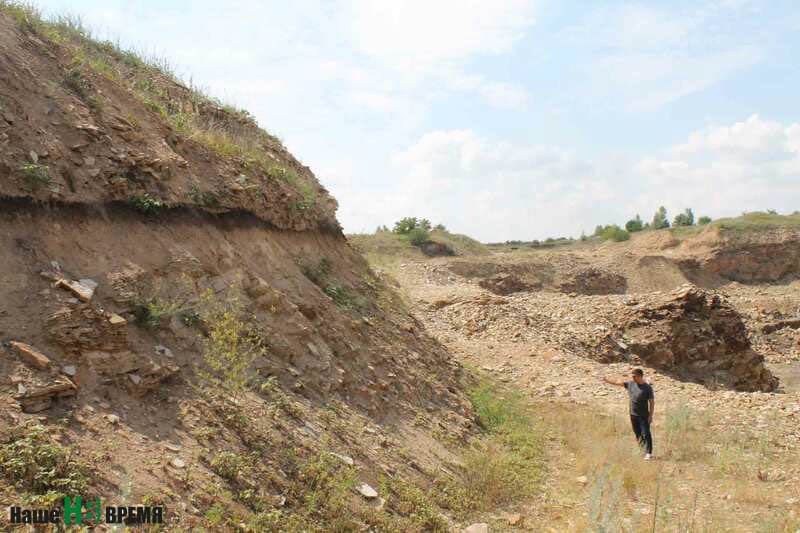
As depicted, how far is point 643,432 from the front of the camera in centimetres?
702

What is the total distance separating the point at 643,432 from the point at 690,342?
830cm

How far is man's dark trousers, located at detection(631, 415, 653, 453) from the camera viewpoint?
→ 6863 mm

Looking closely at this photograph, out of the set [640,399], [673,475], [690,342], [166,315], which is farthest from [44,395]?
[690,342]

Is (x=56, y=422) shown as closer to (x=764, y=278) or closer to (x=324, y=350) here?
(x=324, y=350)

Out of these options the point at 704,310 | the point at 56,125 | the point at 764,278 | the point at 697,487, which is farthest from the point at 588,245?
the point at 56,125

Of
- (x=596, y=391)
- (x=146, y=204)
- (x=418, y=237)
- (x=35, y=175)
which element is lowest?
(x=596, y=391)

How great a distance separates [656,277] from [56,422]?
27.9 meters

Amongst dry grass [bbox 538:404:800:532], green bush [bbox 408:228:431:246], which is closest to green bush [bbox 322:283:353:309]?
dry grass [bbox 538:404:800:532]

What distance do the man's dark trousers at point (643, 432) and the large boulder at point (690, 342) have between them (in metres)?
6.44

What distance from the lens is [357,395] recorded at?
614cm

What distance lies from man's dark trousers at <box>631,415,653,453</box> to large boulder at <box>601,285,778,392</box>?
21.1ft

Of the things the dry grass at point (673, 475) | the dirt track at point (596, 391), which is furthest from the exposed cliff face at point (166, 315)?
the dirt track at point (596, 391)

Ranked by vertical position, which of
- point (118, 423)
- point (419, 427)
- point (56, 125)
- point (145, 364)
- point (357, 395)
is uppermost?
point (56, 125)

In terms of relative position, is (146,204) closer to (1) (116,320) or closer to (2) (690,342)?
(1) (116,320)
